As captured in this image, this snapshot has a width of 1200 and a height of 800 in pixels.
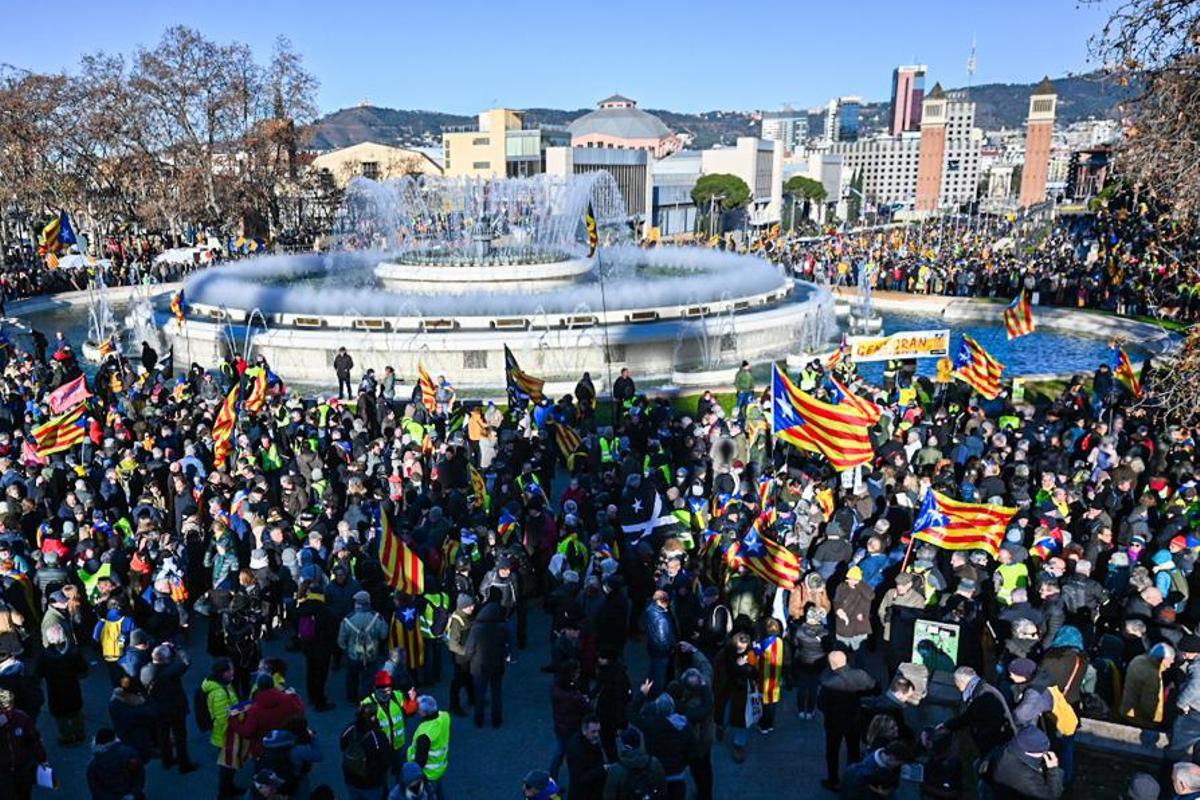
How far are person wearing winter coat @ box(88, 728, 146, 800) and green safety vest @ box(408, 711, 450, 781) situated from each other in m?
1.87

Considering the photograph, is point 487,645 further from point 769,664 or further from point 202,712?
point 202,712

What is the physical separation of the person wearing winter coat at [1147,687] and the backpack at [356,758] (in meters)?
5.81

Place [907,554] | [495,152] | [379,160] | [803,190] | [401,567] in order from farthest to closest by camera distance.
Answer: [803,190] < [495,152] < [379,160] < [907,554] < [401,567]

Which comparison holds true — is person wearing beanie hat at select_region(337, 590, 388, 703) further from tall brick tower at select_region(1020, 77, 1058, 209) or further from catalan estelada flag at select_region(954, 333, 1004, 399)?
tall brick tower at select_region(1020, 77, 1058, 209)

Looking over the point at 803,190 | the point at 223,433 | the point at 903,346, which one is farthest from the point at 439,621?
the point at 803,190

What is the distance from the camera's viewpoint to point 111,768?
20.9 ft

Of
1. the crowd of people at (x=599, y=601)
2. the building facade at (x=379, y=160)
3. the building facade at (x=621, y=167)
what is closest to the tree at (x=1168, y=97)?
the crowd of people at (x=599, y=601)

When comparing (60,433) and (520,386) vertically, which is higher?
(520,386)

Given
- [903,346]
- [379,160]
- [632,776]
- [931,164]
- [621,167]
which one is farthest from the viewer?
[931,164]

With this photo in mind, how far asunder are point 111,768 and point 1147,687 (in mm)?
7602

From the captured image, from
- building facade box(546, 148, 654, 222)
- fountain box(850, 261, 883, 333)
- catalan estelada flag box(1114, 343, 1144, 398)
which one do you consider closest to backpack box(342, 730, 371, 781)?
catalan estelada flag box(1114, 343, 1144, 398)

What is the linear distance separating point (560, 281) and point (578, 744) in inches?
893

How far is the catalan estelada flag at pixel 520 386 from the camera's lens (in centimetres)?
1634

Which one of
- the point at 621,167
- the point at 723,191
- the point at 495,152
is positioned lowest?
the point at 723,191
